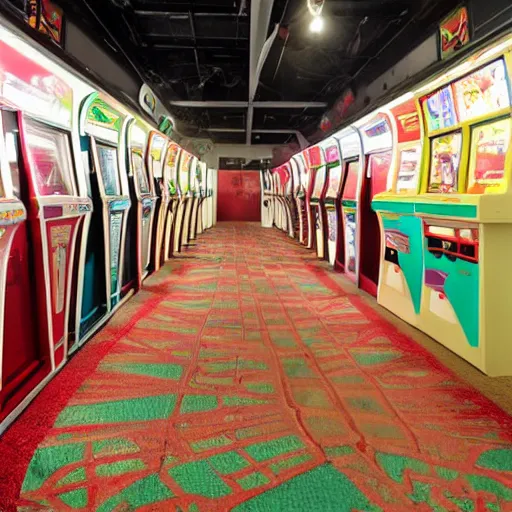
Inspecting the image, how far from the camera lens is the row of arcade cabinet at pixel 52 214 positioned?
5.62 feet

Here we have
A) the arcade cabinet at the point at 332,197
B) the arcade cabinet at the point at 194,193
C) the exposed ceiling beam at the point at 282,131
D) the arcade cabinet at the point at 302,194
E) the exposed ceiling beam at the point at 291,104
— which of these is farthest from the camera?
the exposed ceiling beam at the point at 282,131

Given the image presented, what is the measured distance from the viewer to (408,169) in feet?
10.6

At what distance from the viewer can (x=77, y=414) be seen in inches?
68.2

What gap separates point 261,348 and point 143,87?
19.0 feet

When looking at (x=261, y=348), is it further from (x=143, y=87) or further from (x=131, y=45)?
(x=143, y=87)

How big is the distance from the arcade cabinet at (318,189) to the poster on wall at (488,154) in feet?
11.2

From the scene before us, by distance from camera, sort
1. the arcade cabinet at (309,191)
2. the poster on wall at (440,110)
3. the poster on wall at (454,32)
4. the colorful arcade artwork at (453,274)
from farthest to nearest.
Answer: the arcade cabinet at (309,191), the poster on wall at (454,32), the poster on wall at (440,110), the colorful arcade artwork at (453,274)

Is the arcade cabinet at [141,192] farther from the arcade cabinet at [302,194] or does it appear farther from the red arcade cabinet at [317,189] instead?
the arcade cabinet at [302,194]

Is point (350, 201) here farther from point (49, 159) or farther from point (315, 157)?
point (49, 159)

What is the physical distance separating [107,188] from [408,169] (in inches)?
95.3

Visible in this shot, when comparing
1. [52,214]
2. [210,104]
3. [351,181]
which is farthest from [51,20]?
[210,104]

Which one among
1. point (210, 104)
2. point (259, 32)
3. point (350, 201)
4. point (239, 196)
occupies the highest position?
point (210, 104)

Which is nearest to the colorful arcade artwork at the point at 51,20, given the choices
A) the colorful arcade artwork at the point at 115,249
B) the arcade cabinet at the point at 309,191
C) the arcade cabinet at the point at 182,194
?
the colorful arcade artwork at the point at 115,249

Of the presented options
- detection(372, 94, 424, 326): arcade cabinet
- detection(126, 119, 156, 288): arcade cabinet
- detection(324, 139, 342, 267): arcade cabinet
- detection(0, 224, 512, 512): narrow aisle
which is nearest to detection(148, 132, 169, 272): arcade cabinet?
detection(126, 119, 156, 288): arcade cabinet
